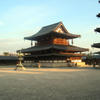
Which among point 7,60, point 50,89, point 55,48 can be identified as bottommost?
point 50,89

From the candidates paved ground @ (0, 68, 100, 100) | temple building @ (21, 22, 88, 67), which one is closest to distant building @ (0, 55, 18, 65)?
temple building @ (21, 22, 88, 67)

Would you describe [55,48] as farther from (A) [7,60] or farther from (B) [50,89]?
(B) [50,89]

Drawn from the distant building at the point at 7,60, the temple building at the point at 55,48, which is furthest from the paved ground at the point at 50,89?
the distant building at the point at 7,60

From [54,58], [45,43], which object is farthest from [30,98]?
[45,43]

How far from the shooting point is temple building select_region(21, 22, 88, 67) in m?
35.2

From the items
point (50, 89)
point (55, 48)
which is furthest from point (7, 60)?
point (50, 89)

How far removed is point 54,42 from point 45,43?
2885 millimetres

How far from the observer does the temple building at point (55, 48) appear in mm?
35250

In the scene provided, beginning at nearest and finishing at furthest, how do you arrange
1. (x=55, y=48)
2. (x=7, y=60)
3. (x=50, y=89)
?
(x=50, y=89)
(x=55, y=48)
(x=7, y=60)

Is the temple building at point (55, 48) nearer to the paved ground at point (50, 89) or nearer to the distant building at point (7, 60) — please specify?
the distant building at point (7, 60)

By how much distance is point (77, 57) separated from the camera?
39688 millimetres

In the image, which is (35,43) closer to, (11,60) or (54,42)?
(54,42)

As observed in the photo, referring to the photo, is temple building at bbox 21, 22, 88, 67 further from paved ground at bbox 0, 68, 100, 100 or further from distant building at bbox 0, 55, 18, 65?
paved ground at bbox 0, 68, 100, 100

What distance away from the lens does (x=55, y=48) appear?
34.0m
